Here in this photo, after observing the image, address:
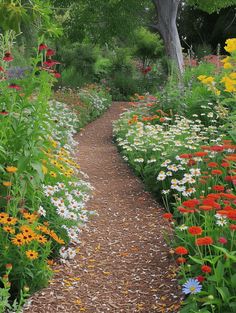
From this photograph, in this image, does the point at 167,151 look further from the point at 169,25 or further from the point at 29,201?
the point at 169,25

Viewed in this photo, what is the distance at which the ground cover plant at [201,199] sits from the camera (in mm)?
2703

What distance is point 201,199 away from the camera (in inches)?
144

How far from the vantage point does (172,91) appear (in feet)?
27.8

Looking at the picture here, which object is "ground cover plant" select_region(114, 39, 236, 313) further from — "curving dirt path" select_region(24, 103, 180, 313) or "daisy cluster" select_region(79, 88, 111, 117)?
"daisy cluster" select_region(79, 88, 111, 117)

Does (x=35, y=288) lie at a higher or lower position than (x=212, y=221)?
lower

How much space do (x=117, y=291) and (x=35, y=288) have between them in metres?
0.56

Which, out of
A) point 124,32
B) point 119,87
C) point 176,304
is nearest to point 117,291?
point 176,304

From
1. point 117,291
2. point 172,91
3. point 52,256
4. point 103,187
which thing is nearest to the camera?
point 117,291

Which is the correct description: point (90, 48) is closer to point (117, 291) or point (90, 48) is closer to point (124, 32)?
point (124, 32)

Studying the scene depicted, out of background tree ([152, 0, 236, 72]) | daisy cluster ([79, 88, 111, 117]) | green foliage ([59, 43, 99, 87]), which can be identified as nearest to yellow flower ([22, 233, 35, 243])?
daisy cluster ([79, 88, 111, 117])

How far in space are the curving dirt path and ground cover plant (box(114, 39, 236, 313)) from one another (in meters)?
0.15

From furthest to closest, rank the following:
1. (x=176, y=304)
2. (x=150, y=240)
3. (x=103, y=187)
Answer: (x=103, y=187)
(x=150, y=240)
(x=176, y=304)

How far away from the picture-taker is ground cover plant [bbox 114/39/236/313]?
106 inches

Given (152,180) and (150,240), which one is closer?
(150,240)
